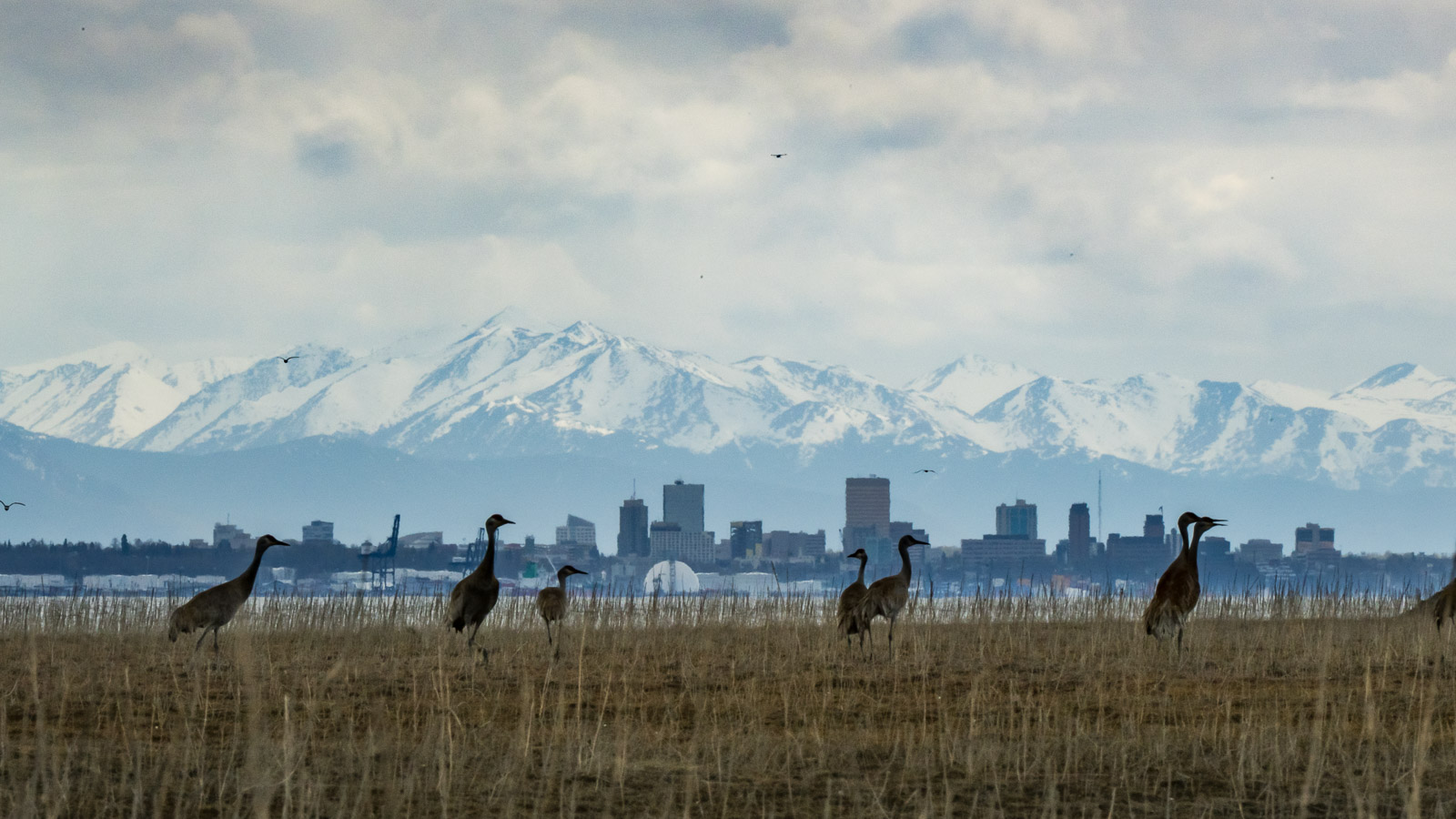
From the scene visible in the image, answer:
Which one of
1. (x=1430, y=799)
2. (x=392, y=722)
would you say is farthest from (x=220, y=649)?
(x=1430, y=799)

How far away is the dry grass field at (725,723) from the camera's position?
987 cm

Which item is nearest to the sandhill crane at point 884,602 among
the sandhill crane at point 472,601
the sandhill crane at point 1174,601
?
the sandhill crane at point 1174,601

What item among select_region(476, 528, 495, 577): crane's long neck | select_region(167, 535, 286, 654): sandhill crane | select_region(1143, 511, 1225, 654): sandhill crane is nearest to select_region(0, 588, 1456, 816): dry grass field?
select_region(1143, 511, 1225, 654): sandhill crane

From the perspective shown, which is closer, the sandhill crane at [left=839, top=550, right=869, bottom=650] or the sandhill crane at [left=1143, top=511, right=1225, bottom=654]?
the sandhill crane at [left=1143, top=511, right=1225, bottom=654]

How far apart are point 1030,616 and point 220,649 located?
13702 mm

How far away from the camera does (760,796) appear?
1026 cm

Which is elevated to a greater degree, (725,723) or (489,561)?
(489,561)

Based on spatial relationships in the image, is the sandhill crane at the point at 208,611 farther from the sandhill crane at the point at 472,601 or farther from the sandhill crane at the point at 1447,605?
the sandhill crane at the point at 1447,605

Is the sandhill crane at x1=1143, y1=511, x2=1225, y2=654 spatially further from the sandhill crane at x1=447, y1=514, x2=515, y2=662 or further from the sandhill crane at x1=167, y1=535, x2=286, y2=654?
the sandhill crane at x1=167, y1=535, x2=286, y2=654

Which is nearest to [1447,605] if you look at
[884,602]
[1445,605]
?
[1445,605]

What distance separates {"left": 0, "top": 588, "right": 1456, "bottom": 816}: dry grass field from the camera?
987 centimetres

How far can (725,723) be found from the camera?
13.7 meters

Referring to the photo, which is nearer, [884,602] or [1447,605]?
[1447,605]

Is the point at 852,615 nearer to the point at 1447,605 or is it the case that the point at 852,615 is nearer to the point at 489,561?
the point at 489,561
